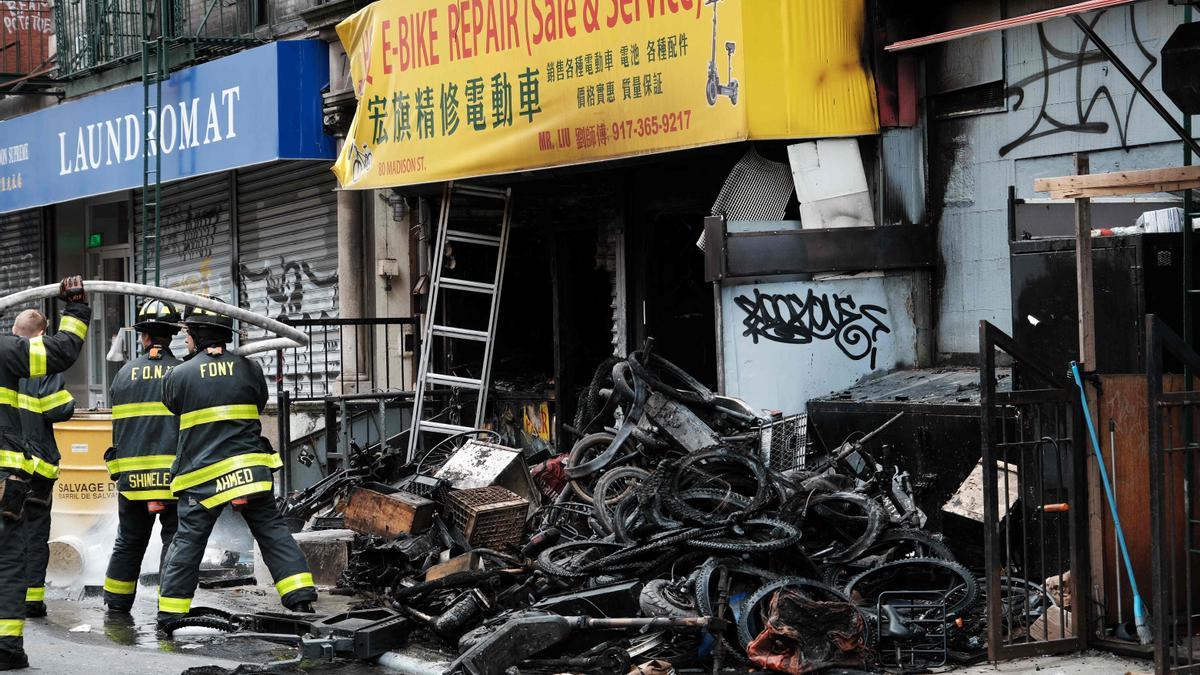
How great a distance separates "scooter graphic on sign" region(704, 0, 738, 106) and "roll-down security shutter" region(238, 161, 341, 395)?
6.91 meters

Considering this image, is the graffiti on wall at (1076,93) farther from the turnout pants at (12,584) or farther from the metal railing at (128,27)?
the metal railing at (128,27)

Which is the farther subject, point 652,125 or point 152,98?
point 152,98

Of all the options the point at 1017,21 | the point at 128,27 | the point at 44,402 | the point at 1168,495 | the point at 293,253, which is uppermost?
the point at 128,27

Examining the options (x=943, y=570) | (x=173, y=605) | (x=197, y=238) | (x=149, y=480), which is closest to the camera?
(x=943, y=570)

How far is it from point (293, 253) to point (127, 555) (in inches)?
302

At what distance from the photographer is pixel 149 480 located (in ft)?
31.7

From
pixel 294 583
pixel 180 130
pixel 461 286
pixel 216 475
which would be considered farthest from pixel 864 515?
pixel 180 130

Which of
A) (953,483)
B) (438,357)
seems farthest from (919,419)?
(438,357)

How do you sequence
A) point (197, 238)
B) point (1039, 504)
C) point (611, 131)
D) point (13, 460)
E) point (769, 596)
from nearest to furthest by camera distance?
point (1039, 504) → point (769, 596) → point (13, 460) → point (611, 131) → point (197, 238)

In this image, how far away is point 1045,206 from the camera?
30.6 ft

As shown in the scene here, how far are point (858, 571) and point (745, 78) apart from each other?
3355 mm

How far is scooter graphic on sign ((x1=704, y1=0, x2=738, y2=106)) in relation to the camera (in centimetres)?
993

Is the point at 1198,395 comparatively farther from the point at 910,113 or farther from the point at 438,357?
the point at 438,357

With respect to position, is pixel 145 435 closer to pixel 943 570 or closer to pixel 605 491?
pixel 605 491
